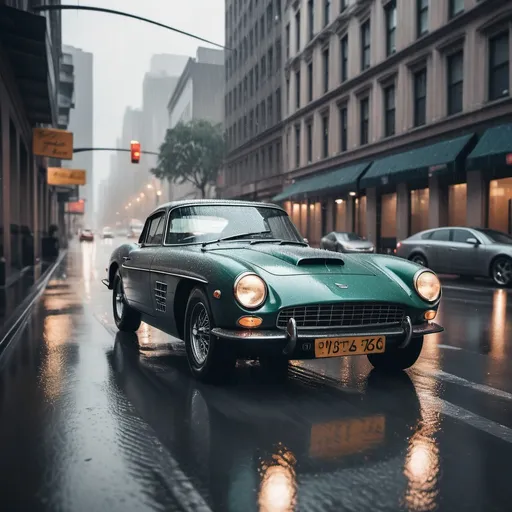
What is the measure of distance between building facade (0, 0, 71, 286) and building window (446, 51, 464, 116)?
49.2 feet

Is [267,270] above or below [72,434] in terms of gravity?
above

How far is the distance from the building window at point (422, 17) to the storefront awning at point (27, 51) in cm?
1569

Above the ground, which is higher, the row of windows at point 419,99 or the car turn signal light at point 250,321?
the row of windows at point 419,99

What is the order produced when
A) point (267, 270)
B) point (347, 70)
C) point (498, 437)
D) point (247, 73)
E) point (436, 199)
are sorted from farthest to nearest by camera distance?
point (247, 73)
point (347, 70)
point (436, 199)
point (267, 270)
point (498, 437)

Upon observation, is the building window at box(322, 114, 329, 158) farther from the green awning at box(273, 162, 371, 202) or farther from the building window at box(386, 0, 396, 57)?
the building window at box(386, 0, 396, 57)

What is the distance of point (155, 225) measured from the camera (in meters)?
6.95

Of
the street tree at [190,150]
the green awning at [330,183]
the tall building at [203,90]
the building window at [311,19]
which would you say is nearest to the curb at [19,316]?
the green awning at [330,183]

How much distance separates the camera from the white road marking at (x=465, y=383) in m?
4.77

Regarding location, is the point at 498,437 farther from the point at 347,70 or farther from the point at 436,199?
the point at 347,70

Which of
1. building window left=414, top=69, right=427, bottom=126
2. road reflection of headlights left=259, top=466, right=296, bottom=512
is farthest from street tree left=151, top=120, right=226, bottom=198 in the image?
road reflection of headlights left=259, top=466, right=296, bottom=512

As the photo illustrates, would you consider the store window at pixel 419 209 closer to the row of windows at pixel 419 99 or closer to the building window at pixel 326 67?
the row of windows at pixel 419 99

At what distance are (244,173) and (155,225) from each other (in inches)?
1808

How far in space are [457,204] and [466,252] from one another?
Answer: 9.08 m

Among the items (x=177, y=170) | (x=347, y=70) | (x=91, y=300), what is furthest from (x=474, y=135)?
(x=177, y=170)
